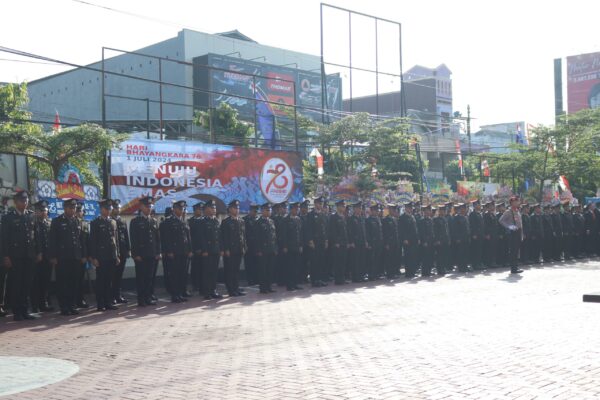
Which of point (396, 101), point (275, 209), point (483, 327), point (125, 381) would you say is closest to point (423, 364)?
point (483, 327)

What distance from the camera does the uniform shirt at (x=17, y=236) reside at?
1009 cm

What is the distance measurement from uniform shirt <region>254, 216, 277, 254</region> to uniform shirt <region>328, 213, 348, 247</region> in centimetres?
174

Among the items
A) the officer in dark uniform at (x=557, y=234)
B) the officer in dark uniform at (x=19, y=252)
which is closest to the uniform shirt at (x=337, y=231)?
the officer in dark uniform at (x=19, y=252)

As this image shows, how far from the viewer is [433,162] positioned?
2163 inches

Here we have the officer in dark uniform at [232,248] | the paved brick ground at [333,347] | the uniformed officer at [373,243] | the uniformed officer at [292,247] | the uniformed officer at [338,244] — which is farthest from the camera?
the uniformed officer at [373,243]

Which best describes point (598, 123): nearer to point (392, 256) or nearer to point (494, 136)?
point (392, 256)

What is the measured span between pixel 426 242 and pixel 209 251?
6.46 metres

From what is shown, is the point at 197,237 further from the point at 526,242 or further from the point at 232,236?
the point at 526,242

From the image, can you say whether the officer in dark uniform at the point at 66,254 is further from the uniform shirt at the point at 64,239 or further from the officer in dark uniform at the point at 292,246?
the officer in dark uniform at the point at 292,246

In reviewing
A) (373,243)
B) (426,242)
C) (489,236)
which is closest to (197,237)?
(373,243)

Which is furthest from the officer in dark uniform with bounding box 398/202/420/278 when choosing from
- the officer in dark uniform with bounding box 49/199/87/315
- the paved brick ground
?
the officer in dark uniform with bounding box 49/199/87/315

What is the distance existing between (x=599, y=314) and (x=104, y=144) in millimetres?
9370

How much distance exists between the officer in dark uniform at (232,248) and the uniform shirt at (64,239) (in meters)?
3.01

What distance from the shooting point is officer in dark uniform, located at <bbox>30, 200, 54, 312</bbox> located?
10622 millimetres
